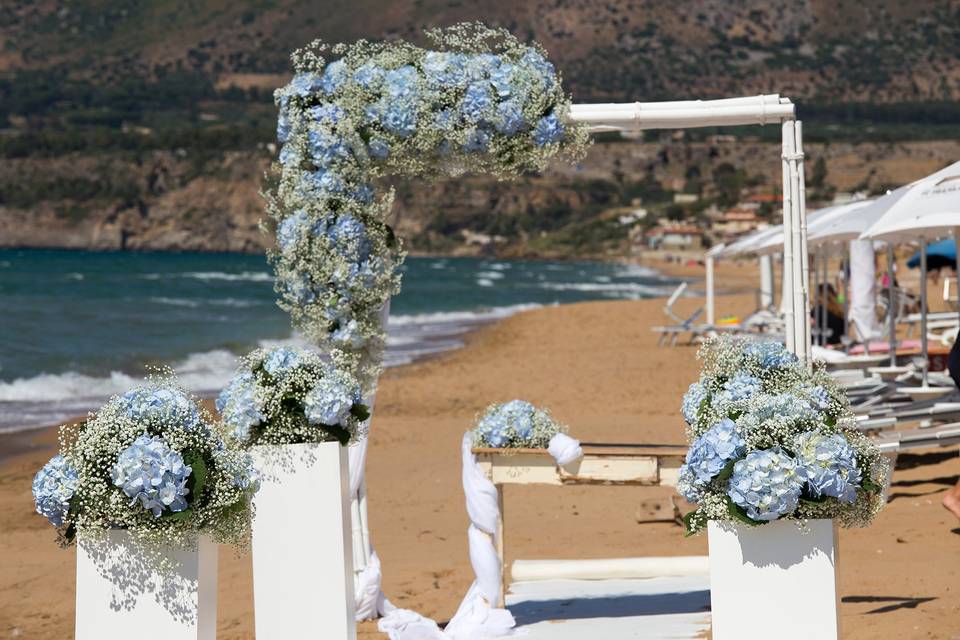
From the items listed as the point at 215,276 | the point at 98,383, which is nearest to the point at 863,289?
the point at 98,383

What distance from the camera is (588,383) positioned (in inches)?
711

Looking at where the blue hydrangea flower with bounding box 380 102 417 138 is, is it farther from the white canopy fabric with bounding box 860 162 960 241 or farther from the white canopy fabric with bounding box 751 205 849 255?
the white canopy fabric with bounding box 751 205 849 255

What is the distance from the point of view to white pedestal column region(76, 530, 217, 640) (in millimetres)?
4172

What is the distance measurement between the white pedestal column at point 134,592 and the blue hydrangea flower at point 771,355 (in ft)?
6.97

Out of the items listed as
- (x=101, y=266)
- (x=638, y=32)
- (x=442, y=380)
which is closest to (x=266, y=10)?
(x=638, y=32)

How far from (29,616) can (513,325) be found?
2609 centimetres

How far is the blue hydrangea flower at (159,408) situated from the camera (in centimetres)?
432

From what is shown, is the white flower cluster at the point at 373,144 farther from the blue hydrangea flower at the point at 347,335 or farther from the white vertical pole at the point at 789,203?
the white vertical pole at the point at 789,203

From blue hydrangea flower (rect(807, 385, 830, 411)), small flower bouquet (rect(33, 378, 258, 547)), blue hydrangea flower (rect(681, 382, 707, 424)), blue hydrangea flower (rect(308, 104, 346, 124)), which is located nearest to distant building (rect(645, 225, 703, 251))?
blue hydrangea flower (rect(308, 104, 346, 124))

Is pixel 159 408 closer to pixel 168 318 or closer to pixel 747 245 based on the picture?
pixel 747 245

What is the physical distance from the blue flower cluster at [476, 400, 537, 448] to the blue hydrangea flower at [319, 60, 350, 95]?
68.7 inches

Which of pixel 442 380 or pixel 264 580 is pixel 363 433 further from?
pixel 442 380

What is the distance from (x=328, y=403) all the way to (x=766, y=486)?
1770 mm

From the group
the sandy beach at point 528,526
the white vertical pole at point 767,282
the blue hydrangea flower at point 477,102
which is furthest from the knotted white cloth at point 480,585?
the white vertical pole at point 767,282
